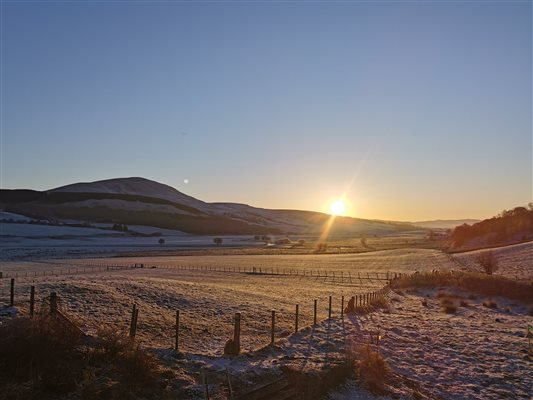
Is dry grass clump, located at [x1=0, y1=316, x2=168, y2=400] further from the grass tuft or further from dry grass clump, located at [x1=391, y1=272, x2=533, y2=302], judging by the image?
dry grass clump, located at [x1=391, y1=272, x2=533, y2=302]

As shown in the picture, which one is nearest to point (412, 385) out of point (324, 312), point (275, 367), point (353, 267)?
point (275, 367)

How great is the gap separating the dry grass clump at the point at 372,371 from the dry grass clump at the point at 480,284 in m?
23.3

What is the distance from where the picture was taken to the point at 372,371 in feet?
52.5

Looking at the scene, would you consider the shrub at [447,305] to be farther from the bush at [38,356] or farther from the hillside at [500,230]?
the hillside at [500,230]

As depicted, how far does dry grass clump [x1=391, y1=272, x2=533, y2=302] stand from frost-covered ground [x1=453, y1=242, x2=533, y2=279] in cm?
1463

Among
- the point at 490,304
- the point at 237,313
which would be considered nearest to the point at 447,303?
the point at 490,304

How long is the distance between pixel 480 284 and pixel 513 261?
36562 millimetres

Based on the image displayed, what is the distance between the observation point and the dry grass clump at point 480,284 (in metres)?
36.8

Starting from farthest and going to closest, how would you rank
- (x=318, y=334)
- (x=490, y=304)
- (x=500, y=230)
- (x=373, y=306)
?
1. (x=500, y=230)
2. (x=490, y=304)
3. (x=373, y=306)
4. (x=318, y=334)

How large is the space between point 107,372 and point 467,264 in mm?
76655

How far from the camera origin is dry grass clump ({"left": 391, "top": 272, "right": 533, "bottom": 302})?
36.8 m

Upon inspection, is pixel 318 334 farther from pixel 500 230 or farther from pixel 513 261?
pixel 500 230

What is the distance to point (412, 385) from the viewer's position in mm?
15711

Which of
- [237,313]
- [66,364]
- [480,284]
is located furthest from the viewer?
[480,284]
